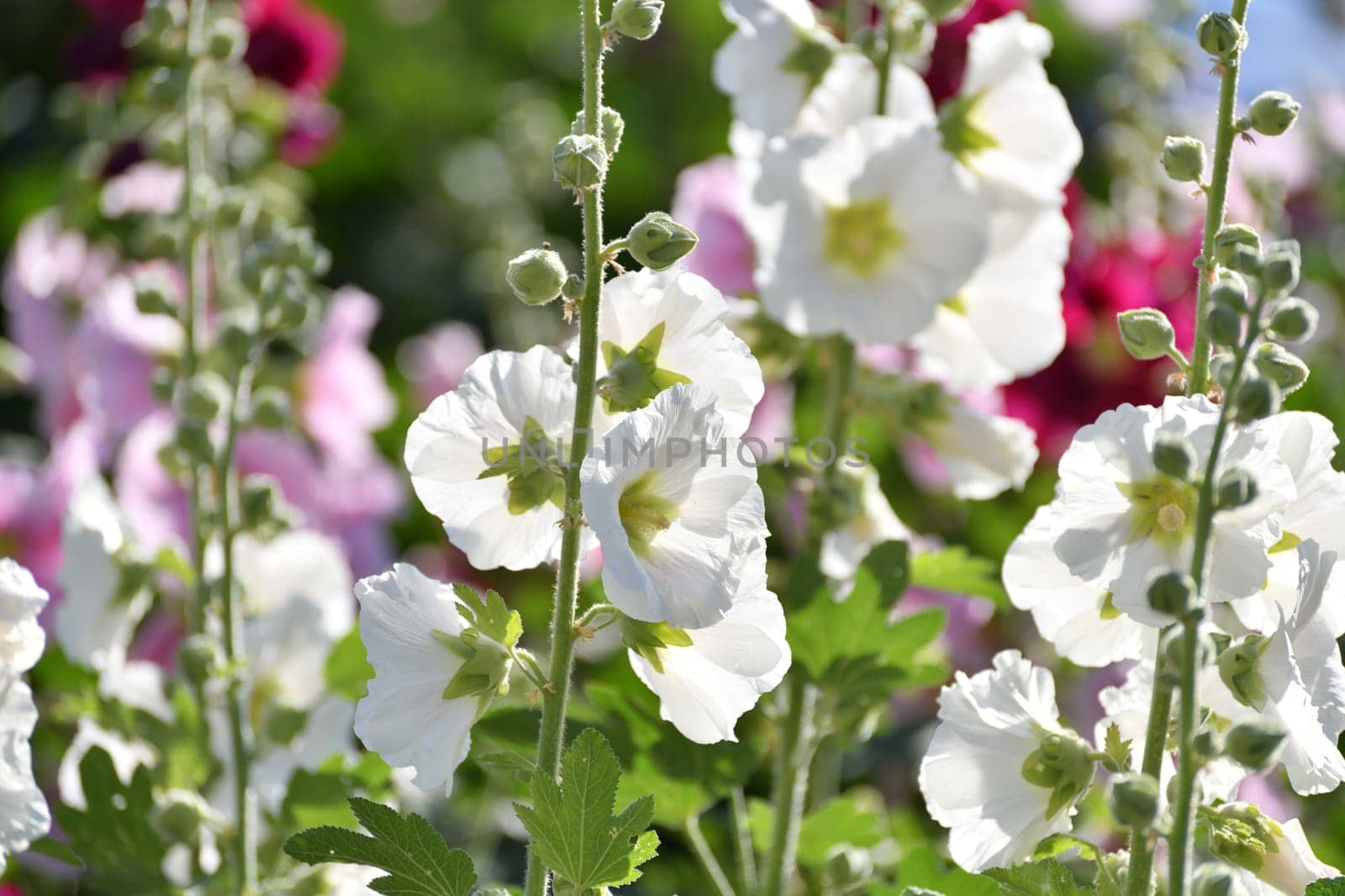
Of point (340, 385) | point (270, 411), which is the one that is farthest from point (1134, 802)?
point (340, 385)

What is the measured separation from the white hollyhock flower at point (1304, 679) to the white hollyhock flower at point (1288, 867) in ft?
0.12

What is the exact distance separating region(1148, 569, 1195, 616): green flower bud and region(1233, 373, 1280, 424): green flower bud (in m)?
0.08

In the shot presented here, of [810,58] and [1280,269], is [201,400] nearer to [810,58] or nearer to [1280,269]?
[810,58]

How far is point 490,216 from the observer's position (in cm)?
235

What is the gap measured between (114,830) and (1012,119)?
816mm

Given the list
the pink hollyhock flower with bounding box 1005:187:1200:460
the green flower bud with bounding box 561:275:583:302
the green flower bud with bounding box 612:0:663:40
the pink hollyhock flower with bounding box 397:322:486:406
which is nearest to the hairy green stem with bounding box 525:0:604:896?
the green flower bud with bounding box 561:275:583:302

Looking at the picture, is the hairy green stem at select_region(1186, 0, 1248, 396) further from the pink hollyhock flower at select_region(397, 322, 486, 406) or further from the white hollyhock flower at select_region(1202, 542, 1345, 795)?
the pink hollyhock flower at select_region(397, 322, 486, 406)

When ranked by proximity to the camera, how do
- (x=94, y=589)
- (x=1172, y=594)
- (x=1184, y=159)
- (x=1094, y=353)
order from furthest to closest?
(x=1094, y=353) < (x=94, y=589) < (x=1184, y=159) < (x=1172, y=594)

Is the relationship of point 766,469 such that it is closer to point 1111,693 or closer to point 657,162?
point 1111,693

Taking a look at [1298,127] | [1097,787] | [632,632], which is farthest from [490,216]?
[632,632]

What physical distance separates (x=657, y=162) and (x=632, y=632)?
1798mm

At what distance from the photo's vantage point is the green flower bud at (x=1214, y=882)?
0.63 m

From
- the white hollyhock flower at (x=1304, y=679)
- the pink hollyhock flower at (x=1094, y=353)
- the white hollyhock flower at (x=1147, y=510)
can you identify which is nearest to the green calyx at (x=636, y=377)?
the white hollyhock flower at (x=1147, y=510)

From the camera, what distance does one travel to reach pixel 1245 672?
750 millimetres
